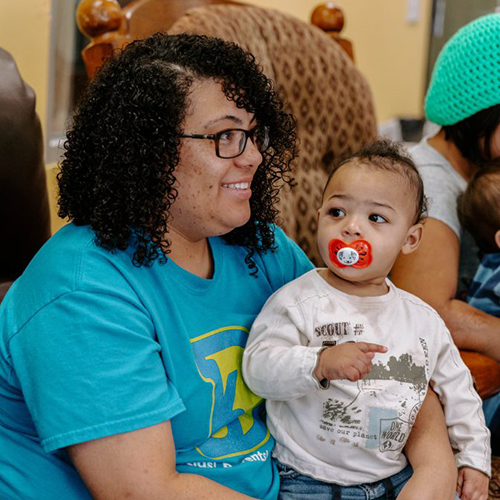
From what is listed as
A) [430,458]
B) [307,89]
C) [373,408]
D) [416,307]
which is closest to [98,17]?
[307,89]

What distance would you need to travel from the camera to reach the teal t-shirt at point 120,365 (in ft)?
3.10

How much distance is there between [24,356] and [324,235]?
1.74 ft

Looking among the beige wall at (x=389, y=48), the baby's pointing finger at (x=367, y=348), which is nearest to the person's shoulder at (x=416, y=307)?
the baby's pointing finger at (x=367, y=348)

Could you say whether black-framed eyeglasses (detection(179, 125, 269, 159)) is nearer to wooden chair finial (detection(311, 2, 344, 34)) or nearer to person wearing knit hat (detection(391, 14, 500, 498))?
person wearing knit hat (detection(391, 14, 500, 498))

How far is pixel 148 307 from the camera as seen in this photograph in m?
1.04

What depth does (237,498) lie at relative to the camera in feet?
3.40

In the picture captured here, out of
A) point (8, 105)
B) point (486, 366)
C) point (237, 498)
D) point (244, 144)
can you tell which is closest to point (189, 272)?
point (244, 144)

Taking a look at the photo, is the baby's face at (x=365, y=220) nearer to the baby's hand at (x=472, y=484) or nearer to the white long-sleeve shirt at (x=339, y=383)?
the white long-sleeve shirt at (x=339, y=383)

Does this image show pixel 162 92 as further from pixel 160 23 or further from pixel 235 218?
pixel 160 23

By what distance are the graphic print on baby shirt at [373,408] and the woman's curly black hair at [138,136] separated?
359 millimetres

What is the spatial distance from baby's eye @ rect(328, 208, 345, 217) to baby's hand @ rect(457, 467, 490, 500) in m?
0.49

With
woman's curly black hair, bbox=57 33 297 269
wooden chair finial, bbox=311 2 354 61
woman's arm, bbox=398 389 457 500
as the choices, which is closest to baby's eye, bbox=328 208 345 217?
woman's curly black hair, bbox=57 33 297 269

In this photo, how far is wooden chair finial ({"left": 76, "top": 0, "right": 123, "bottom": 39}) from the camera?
164 centimetres

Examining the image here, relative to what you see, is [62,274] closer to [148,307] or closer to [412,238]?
[148,307]
